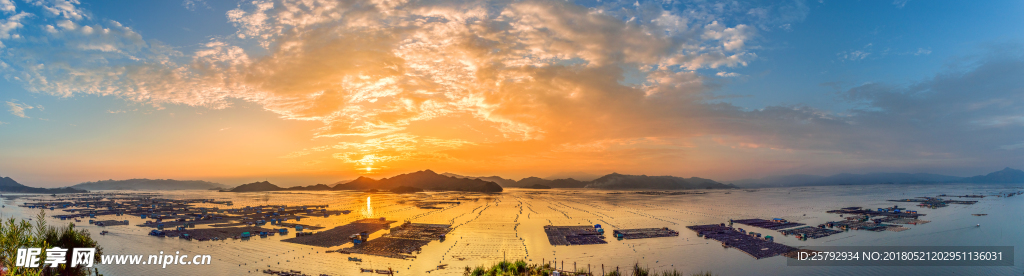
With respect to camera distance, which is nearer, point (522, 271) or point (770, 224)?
point (522, 271)

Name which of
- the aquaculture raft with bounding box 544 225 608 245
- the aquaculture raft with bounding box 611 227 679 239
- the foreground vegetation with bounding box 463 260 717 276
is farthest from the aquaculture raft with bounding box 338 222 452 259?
the aquaculture raft with bounding box 611 227 679 239

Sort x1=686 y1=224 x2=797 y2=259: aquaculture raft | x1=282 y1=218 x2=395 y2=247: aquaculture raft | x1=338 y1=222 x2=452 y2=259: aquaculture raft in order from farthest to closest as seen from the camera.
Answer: x1=282 y1=218 x2=395 y2=247: aquaculture raft
x1=338 y1=222 x2=452 y2=259: aquaculture raft
x1=686 y1=224 x2=797 y2=259: aquaculture raft

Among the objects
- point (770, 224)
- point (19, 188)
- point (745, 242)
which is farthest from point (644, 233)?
point (19, 188)

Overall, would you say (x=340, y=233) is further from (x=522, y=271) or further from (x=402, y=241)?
(x=522, y=271)

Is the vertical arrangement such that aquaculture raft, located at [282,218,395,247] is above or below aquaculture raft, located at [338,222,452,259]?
below

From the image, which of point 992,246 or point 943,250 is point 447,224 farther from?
point 992,246

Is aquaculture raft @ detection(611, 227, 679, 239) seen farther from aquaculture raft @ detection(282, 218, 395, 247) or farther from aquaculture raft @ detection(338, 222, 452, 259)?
aquaculture raft @ detection(282, 218, 395, 247)

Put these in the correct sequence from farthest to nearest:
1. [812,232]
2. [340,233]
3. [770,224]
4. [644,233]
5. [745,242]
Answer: [770,224]
[340,233]
[812,232]
[644,233]
[745,242]

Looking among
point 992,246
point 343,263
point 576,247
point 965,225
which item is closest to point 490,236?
point 576,247

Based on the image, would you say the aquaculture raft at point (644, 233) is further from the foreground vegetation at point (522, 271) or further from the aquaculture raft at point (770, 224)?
the foreground vegetation at point (522, 271)

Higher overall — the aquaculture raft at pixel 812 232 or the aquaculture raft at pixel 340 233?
the aquaculture raft at pixel 812 232

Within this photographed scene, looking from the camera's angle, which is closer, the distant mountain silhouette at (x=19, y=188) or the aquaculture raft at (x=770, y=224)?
the aquaculture raft at (x=770, y=224)

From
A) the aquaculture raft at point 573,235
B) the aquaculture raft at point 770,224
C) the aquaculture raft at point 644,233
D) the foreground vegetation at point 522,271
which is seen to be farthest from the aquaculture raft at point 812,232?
the foreground vegetation at point 522,271

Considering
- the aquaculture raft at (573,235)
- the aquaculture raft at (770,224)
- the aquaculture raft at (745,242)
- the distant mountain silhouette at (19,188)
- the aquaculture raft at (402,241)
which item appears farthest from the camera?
the distant mountain silhouette at (19,188)
